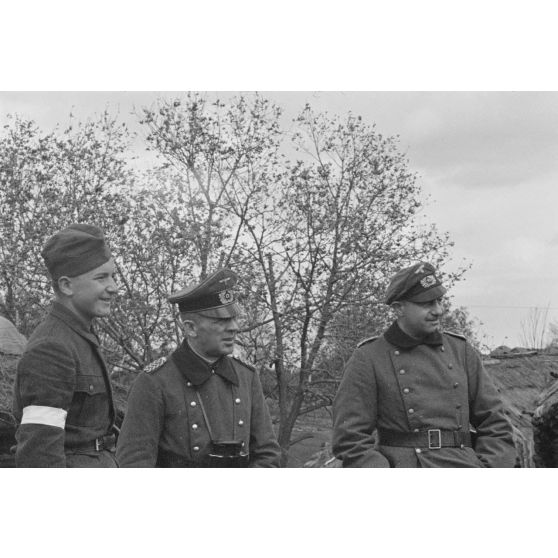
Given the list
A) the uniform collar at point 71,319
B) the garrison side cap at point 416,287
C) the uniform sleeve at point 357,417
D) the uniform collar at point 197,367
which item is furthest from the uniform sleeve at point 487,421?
the uniform collar at point 71,319

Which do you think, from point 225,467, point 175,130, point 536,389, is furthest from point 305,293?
point 225,467

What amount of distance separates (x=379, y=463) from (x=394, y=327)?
84 cm

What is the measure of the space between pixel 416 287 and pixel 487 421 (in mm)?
838

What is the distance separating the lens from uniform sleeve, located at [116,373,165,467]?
13.5 ft

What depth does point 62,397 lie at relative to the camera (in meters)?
3.73

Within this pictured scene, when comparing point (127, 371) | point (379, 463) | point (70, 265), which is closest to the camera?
point (70, 265)

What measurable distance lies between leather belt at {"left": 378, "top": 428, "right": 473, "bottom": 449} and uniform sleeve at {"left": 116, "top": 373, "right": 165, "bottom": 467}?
50.5 inches

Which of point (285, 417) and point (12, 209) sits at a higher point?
point (12, 209)

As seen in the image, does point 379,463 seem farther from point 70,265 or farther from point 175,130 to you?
point 175,130

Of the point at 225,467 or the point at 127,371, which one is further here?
the point at 127,371

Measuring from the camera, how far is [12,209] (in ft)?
38.0

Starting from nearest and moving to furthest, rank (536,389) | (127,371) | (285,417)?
1. (536,389)
2. (127,371)
3. (285,417)

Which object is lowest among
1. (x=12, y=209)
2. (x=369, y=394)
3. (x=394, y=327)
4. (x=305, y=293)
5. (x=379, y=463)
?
(x=379, y=463)

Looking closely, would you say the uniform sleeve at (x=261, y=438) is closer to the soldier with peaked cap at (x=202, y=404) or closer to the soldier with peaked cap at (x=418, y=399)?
the soldier with peaked cap at (x=202, y=404)
